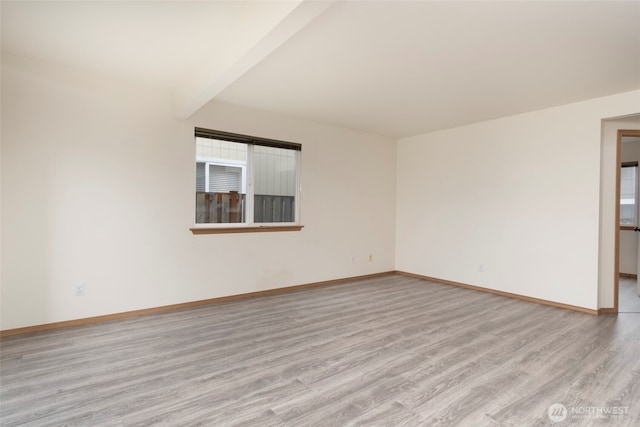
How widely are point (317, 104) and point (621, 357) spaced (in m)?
3.84

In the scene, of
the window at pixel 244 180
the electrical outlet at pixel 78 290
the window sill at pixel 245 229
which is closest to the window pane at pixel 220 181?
the window at pixel 244 180

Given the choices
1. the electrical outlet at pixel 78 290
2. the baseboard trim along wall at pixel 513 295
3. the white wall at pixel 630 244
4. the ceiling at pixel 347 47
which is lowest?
the baseboard trim along wall at pixel 513 295

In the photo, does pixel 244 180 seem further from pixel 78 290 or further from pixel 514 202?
pixel 514 202

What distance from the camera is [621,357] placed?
2.60 meters

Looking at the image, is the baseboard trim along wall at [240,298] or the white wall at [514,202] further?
the white wall at [514,202]

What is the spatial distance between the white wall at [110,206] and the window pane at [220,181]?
0.61 ft

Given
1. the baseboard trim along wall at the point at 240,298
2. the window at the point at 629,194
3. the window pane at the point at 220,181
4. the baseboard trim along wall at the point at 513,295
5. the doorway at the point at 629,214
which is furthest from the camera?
the window at the point at 629,194

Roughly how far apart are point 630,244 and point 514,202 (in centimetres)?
Result: 334

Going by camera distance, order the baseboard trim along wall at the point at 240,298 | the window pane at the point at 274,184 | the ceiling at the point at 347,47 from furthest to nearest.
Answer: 1. the window pane at the point at 274,184
2. the baseboard trim along wall at the point at 240,298
3. the ceiling at the point at 347,47

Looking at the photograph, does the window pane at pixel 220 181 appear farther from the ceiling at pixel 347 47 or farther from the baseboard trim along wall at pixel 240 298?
the baseboard trim along wall at pixel 240 298

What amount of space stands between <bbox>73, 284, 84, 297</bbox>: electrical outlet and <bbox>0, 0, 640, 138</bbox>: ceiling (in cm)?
206

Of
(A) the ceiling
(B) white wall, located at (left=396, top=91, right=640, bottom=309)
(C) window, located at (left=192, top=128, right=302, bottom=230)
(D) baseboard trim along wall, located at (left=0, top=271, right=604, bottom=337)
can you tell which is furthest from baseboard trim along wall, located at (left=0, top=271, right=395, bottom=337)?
(A) the ceiling

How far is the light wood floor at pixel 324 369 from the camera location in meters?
1.88

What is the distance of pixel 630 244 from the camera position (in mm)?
5859
